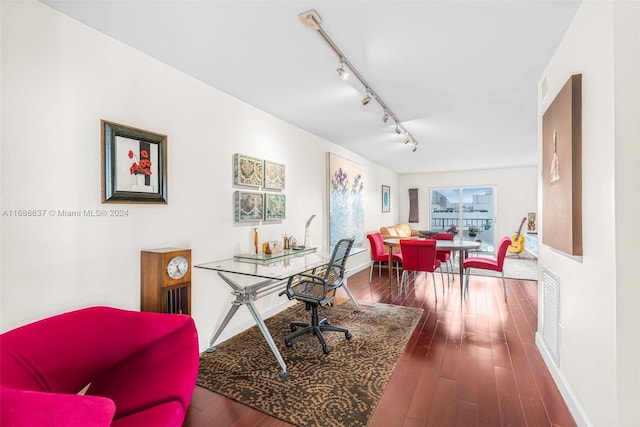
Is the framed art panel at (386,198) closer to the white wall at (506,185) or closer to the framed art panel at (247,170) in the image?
the white wall at (506,185)

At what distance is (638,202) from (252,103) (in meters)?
3.05

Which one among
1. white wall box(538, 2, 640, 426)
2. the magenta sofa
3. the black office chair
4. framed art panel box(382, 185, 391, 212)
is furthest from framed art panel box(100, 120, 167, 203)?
framed art panel box(382, 185, 391, 212)

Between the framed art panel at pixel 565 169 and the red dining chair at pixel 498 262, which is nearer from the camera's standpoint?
the framed art panel at pixel 565 169

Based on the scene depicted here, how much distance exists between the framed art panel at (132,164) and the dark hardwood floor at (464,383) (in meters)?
1.48

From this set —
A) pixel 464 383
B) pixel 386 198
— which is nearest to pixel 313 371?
pixel 464 383

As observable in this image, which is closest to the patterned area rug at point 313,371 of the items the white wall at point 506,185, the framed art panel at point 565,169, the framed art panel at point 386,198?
the framed art panel at point 565,169

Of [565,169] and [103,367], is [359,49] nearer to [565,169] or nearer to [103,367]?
[565,169]

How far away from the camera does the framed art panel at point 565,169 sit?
1628 millimetres

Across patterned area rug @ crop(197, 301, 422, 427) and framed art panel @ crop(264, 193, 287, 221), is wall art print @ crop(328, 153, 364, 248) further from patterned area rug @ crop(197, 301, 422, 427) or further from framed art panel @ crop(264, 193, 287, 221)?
patterned area rug @ crop(197, 301, 422, 427)

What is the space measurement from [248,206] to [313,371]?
1.71 metres

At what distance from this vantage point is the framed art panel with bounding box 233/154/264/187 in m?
2.95

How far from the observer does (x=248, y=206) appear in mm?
3094

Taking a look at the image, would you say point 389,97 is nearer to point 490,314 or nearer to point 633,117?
point 633,117

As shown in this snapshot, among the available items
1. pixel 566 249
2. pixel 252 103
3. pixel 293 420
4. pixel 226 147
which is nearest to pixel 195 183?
pixel 226 147
